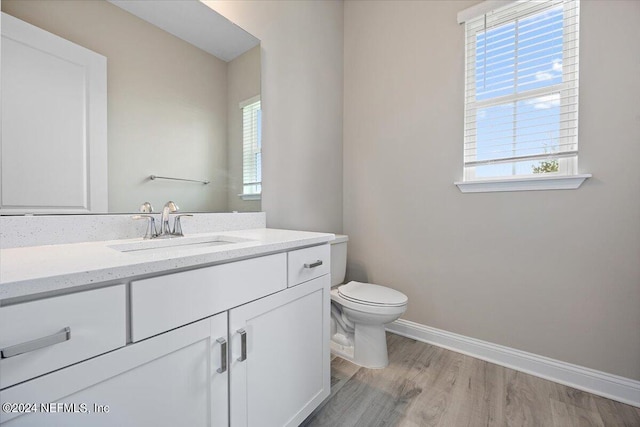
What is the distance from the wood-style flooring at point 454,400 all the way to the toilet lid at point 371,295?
0.43 metres

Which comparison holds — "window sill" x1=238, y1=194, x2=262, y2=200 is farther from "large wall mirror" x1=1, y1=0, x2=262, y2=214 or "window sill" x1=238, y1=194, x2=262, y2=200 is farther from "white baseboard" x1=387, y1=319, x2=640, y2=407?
"white baseboard" x1=387, y1=319, x2=640, y2=407

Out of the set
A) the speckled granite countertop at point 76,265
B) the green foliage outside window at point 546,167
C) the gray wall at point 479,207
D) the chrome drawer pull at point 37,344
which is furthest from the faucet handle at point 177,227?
the green foliage outside window at point 546,167

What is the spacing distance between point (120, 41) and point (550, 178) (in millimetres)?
2184

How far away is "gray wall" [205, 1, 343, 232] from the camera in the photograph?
1.69 m

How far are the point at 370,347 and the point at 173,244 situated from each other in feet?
4.18

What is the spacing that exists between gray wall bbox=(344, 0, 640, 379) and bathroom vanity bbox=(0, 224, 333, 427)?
116 centimetres

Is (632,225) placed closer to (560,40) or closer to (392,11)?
(560,40)

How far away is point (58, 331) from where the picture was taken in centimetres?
53

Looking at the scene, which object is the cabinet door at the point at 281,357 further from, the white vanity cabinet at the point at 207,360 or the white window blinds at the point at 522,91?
the white window blinds at the point at 522,91

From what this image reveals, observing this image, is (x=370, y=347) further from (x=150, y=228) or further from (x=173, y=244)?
(x=150, y=228)

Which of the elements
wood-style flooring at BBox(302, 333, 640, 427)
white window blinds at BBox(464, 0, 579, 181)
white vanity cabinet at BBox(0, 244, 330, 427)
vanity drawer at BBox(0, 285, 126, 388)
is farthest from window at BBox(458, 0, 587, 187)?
vanity drawer at BBox(0, 285, 126, 388)

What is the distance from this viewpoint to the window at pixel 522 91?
4.85 ft

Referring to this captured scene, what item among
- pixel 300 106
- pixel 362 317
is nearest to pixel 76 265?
pixel 362 317

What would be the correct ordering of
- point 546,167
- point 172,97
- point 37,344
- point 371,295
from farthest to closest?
point 371,295 → point 546,167 → point 172,97 → point 37,344
